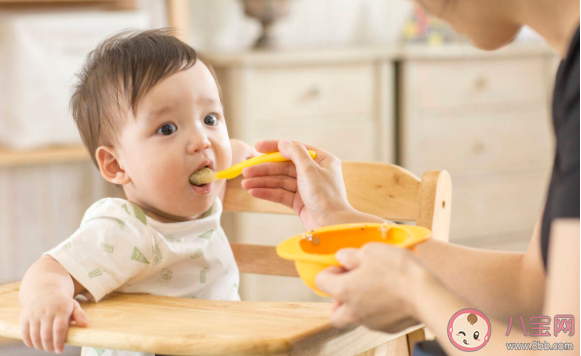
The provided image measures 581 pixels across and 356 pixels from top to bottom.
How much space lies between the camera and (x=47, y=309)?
706mm

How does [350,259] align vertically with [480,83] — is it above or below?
above

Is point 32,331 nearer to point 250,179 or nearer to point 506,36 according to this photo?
point 250,179

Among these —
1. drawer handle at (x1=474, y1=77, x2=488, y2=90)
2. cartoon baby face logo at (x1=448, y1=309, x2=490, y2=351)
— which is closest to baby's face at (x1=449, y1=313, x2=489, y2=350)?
cartoon baby face logo at (x1=448, y1=309, x2=490, y2=351)

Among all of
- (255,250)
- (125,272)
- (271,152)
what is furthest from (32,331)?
(255,250)

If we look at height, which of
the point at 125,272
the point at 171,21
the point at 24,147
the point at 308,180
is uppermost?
the point at 171,21

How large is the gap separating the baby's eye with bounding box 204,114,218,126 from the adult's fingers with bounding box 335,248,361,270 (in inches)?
18.0

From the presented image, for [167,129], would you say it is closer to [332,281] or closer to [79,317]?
[79,317]

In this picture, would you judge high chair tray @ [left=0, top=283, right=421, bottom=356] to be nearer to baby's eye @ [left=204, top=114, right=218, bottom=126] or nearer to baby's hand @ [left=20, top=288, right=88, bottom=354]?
baby's hand @ [left=20, top=288, right=88, bottom=354]

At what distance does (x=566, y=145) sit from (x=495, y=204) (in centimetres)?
209

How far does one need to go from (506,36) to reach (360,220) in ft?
0.95

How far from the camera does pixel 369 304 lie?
60 centimetres

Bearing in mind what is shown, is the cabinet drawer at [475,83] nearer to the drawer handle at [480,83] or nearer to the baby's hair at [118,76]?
the drawer handle at [480,83]

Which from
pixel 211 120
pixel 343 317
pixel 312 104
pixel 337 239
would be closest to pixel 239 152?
pixel 211 120

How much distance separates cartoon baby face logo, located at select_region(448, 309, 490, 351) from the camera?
0.58 meters
